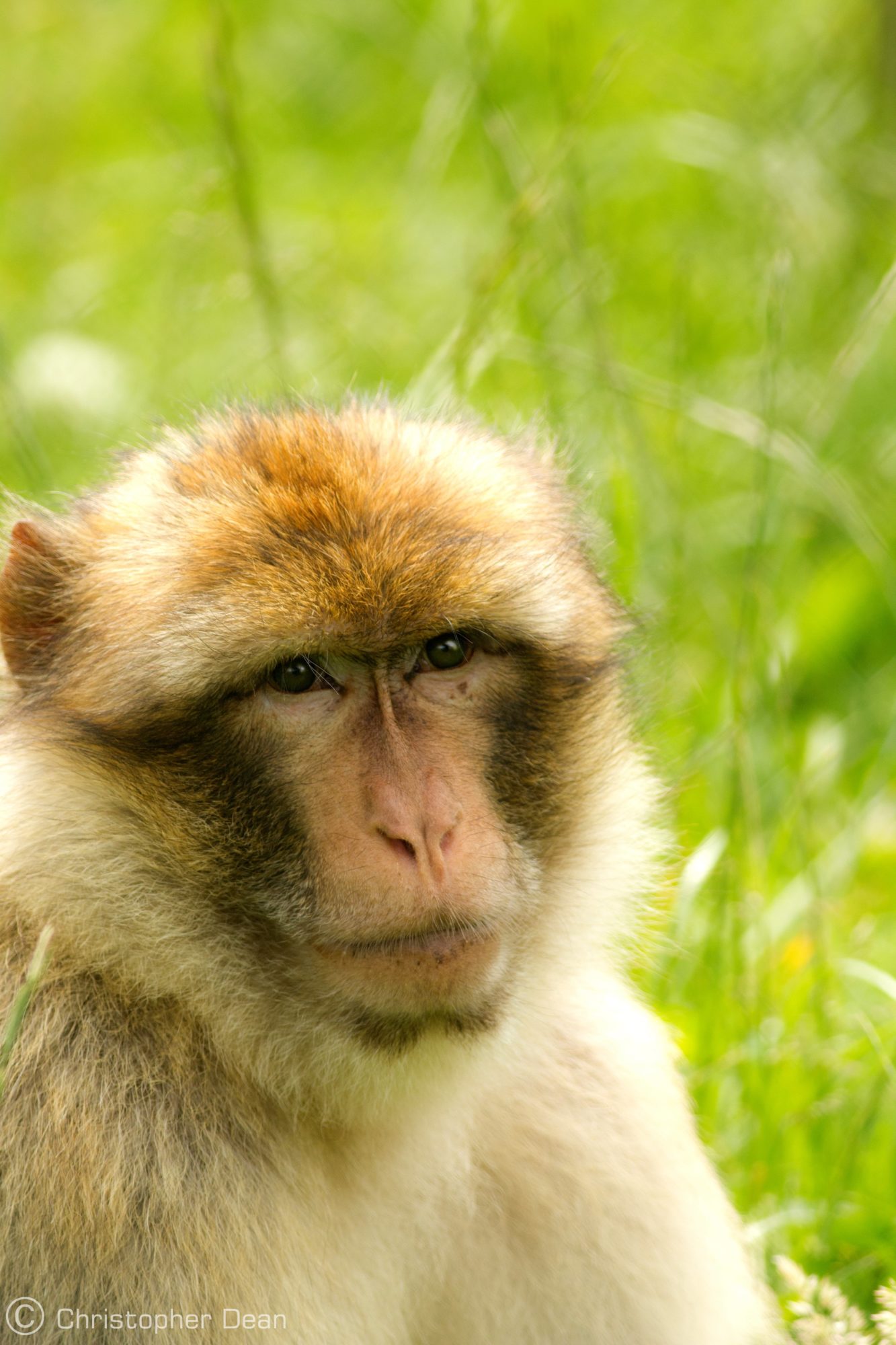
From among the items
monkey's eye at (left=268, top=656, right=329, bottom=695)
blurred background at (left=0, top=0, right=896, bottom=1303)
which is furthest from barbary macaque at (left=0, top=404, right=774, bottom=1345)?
blurred background at (left=0, top=0, right=896, bottom=1303)

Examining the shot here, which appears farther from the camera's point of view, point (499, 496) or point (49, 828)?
point (499, 496)

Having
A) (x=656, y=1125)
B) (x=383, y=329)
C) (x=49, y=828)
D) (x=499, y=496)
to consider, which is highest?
(x=383, y=329)

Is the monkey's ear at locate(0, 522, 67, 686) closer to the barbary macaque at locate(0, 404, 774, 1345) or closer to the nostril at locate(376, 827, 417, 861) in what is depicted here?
the barbary macaque at locate(0, 404, 774, 1345)

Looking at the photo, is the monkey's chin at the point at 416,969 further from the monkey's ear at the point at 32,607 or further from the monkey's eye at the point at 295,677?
the monkey's ear at the point at 32,607

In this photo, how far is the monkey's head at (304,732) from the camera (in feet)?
7.57

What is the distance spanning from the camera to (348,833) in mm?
2270

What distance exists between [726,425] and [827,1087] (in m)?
1.52

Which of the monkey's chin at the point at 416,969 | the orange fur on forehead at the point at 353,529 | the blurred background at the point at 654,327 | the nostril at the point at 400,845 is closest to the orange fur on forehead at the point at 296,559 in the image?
the orange fur on forehead at the point at 353,529

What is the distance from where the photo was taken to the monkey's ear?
8.62 feet

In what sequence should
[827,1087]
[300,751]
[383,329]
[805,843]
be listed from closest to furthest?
[300,751] < [827,1087] < [805,843] < [383,329]

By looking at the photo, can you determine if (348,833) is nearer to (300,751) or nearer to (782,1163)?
(300,751)

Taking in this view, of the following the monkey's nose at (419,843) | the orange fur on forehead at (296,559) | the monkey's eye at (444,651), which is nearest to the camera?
the monkey's nose at (419,843)

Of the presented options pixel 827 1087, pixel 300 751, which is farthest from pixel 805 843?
pixel 300 751

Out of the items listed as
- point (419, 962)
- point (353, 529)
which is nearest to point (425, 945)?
point (419, 962)
